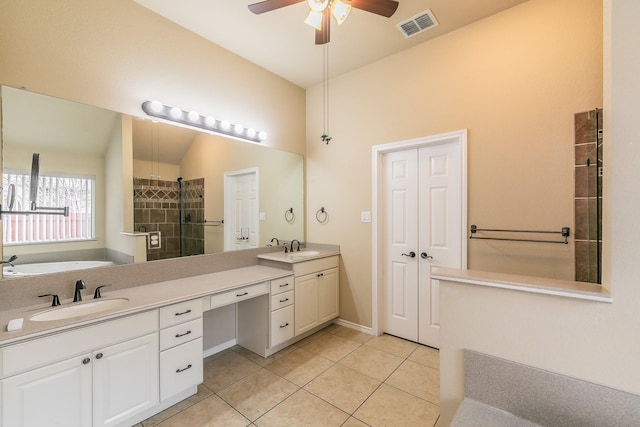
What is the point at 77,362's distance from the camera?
4.76ft

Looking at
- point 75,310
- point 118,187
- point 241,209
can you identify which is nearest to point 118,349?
point 75,310

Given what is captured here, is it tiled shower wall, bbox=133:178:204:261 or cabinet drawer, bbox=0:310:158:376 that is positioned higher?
tiled shower wall, bbox=133:178:204:261

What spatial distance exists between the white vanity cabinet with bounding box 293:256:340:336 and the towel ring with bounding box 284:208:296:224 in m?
0.72

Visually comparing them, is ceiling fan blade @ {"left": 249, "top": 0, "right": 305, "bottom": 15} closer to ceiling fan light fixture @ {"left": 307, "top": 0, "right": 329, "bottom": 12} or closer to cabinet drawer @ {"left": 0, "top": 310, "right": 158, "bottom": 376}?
ceiling fan light fixture @ {"left": 307, "top": 0, "right": 329, "bottom": 12}

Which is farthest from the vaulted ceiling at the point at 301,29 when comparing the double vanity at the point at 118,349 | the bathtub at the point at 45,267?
the double vanity at the point at 118,349

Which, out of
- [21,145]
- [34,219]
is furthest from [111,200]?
[21,145]

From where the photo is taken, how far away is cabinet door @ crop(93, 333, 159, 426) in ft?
5.01

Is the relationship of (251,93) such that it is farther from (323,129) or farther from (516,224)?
(516,224)

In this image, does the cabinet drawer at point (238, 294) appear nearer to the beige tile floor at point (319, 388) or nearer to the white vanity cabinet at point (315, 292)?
the white vanity cabinet at point (315, 292)

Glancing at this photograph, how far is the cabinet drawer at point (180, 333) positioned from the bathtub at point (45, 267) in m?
0.73

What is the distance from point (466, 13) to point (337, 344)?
3345 mm

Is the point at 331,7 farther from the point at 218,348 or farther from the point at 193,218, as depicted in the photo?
the point at 218,348

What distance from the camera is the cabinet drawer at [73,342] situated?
1.28 m

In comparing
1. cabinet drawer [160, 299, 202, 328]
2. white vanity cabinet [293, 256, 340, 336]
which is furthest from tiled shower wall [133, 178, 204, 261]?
white vanity cabinet [293, 256, 340, 336]
